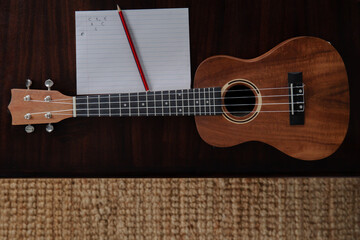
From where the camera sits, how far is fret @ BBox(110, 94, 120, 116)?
0.68 metres

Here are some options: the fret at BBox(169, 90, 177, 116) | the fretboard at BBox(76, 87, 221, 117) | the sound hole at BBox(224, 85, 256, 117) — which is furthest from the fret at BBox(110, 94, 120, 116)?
the sound hole at BBox(224, 85, 256, 117)

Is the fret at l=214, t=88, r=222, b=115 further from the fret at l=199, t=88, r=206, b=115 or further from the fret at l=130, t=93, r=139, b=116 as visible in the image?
the fret at l=130, t=93, r=139, b=116

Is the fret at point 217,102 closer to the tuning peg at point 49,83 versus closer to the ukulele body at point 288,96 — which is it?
the ukulele body at point 288,96

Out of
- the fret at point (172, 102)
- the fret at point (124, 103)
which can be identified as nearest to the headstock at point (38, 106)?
the fret at point (124, 103)

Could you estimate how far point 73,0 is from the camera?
2.42ft

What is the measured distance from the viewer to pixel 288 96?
668 mm

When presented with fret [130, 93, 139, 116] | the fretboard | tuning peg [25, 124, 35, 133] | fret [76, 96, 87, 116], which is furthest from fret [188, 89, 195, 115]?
tuning peg [25, 124, 35, 133]

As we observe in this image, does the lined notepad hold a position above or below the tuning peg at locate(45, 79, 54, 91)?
above

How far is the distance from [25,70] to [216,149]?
46cm

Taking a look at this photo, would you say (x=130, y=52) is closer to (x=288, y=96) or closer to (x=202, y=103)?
(x=202, y=103)

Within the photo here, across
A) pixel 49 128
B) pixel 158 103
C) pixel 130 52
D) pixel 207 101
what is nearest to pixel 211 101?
pixel 207 101

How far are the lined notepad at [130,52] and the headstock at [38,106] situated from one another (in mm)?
62

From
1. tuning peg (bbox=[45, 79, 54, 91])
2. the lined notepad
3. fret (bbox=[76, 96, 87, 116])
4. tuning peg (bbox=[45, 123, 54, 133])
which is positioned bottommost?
tuning peg (bbox=[45, 123, 54, 133])

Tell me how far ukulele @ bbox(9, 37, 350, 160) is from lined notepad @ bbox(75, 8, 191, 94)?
0.06 meters
